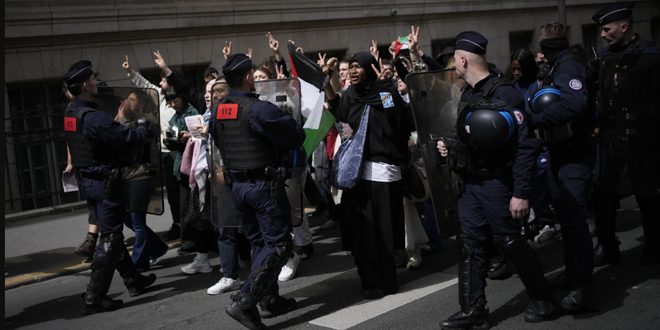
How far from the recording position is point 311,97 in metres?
6.30

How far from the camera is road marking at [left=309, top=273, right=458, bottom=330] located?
18.2ft

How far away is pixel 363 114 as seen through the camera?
605 centimetres

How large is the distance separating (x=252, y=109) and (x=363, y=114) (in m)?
1.02

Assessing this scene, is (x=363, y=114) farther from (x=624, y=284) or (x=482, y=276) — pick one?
(x=624, y=284)

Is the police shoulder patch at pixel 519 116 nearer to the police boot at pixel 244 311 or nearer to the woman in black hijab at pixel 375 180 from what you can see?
the woman in black hijab at pixel 375 180

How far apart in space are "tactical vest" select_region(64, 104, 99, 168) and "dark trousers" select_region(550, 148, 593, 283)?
3.59 meters

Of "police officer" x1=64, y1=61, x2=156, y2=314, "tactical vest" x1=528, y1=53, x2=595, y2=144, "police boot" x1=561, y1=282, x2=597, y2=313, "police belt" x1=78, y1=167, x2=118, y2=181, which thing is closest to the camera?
"police boot" x1=561, y1=282, x2=597, y2=313

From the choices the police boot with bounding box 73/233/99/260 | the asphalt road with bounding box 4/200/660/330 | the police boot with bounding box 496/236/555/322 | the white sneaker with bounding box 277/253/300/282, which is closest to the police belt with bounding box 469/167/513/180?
the police boot with bounding box 496/236/555/322

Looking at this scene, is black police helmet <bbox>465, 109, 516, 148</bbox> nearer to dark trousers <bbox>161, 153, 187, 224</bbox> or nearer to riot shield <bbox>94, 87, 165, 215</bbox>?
riot shield <bbox>94, 87, 165, 215</bbox>

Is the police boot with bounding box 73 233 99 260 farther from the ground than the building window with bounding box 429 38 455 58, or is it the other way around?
the building window with bounding box 429 38 455 58

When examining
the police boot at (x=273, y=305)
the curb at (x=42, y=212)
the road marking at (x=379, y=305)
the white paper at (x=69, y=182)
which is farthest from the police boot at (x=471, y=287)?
the curb at (x=42, y=212)

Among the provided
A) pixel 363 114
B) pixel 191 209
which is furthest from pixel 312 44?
pixel 363 114

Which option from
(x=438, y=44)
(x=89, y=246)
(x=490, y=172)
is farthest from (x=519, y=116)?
(x=438, y=44)

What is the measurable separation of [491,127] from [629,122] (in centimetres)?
193
